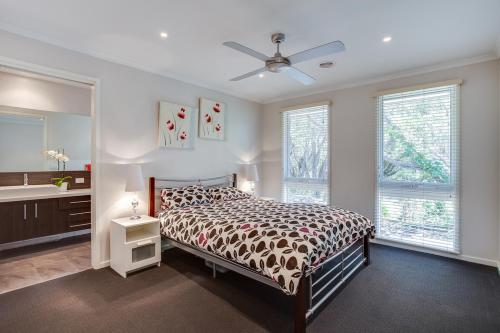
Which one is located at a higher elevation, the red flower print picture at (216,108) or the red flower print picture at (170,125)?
the red flower print picture at (216,108)

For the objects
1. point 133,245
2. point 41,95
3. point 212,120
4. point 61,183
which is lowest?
point 133,245

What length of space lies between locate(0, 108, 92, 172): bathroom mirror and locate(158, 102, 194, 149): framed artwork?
2.03 m

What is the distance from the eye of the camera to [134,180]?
10.9ft

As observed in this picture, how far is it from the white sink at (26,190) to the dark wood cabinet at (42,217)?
127 millimetres

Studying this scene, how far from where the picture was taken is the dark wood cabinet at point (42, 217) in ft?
12.5

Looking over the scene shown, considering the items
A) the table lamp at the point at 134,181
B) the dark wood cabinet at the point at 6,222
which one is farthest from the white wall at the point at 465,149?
the dark wood cabinet at the point at 6,222

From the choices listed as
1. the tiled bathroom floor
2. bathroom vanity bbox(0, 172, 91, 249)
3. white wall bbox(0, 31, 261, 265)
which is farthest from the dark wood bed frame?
bathroom vanity bbox(0, 172, 91, 249)

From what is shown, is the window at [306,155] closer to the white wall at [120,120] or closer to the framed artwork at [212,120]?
the framed artwork at [212,120]

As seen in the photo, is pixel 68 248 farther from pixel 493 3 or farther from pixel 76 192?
pixel 493 3

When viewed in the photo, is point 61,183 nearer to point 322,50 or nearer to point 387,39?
point 322,50

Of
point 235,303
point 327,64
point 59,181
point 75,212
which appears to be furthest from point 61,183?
point 327,64

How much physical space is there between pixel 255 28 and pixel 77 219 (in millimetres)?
4332

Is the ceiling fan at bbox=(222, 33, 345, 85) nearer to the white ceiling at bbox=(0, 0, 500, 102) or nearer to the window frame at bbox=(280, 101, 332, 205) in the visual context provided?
the white ceiling at bbox=(0, 0, 500, 102)

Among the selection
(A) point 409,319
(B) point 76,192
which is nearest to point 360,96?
(A) point 409,319
